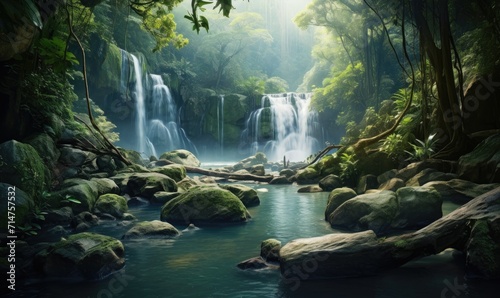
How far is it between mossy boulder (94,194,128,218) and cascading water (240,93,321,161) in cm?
2345

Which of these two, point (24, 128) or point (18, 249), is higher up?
point (24, 128)

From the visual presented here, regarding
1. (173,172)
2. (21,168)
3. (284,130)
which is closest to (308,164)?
(173,172)

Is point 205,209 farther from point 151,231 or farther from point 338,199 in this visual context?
point 338,199

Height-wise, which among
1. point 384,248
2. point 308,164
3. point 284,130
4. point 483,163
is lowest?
point 384,248

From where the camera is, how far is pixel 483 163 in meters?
9.05

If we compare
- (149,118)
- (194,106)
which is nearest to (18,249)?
(149,118)

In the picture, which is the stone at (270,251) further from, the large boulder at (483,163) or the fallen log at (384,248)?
the large boulder at (483,163)

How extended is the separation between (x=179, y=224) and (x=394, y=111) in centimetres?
1146

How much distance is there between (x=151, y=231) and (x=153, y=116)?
25105 mm

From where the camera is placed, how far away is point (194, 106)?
1352 inches

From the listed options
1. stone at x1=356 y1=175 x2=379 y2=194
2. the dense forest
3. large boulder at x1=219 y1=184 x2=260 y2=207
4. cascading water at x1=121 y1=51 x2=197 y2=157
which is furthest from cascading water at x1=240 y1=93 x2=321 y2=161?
large boulder at x1=219 y1=184 x2=260 y2=207

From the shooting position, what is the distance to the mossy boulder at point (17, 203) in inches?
252

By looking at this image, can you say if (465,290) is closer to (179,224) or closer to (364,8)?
(179,224)

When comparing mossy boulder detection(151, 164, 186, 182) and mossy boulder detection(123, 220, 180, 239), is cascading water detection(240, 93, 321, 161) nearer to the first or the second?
mossy boulder detection(151, 164, 186, 182)
